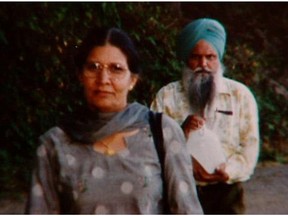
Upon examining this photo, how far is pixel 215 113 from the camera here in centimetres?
151

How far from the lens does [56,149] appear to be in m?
1.12

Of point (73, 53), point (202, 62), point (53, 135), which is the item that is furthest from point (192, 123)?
point (73, 53)

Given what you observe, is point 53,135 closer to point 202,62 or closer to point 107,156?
point 107,156

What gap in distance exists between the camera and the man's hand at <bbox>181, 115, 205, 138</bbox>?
147 centimetres

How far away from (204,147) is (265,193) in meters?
0.89

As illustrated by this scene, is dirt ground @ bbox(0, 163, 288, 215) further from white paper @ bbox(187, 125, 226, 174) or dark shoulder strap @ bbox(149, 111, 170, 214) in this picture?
dark shoulder strap @ bbox(149, 111, 170, 214)

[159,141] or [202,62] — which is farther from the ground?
[202,62]

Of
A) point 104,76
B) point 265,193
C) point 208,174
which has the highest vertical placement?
point 104,76

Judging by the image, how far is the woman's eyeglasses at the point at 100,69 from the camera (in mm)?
1165

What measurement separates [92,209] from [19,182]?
148 cm

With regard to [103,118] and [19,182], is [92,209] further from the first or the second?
[19,182]

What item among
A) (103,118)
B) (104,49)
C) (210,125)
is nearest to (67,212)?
(103,118)

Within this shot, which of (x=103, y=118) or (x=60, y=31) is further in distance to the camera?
(x=60, y=31)

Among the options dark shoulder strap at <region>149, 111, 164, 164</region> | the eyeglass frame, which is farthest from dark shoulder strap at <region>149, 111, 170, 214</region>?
the eyeglass frame
